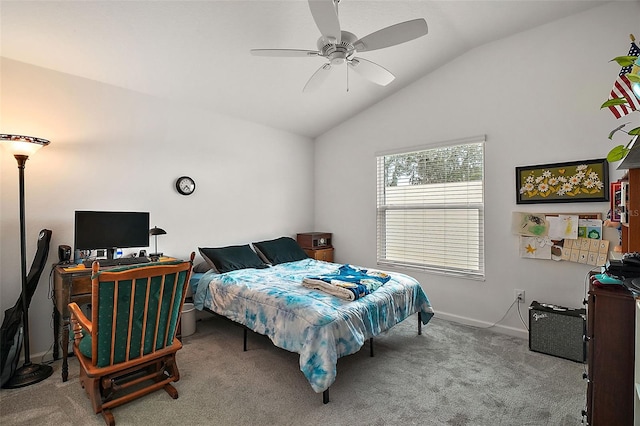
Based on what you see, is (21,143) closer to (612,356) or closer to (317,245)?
(317,245)

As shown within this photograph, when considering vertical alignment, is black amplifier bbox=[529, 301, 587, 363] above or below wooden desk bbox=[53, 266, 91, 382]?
below

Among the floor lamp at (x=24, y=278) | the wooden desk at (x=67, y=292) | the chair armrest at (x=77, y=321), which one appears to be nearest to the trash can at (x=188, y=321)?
the wooden desk at (x=67, y=292)

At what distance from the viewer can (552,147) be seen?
3117 millimetres

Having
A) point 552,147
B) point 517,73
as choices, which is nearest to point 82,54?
point 517,73

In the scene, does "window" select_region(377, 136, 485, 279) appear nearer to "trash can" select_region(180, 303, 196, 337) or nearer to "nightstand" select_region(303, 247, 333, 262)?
"nightstand" select_region(303, 247, 333, 262)

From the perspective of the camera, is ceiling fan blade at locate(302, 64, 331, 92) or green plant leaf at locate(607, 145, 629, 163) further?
ceiling fan blade at locate(302, 64, 331, 92)

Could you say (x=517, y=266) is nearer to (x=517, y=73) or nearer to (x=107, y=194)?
(x=517, y=73)

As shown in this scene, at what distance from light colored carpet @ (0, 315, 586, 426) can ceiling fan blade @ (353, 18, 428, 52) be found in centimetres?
252

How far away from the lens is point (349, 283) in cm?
267

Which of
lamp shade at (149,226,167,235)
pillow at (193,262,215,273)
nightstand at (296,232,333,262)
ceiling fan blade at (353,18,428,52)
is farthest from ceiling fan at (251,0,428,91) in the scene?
nightstand at (296,232,333,262)

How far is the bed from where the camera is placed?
2.13 metres

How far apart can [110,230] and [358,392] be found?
8.71 feet

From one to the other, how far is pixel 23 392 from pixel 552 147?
501 centimetres

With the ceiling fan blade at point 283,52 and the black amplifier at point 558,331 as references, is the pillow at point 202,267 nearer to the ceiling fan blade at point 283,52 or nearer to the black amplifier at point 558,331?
the ceiling fan blade at point 283,52
